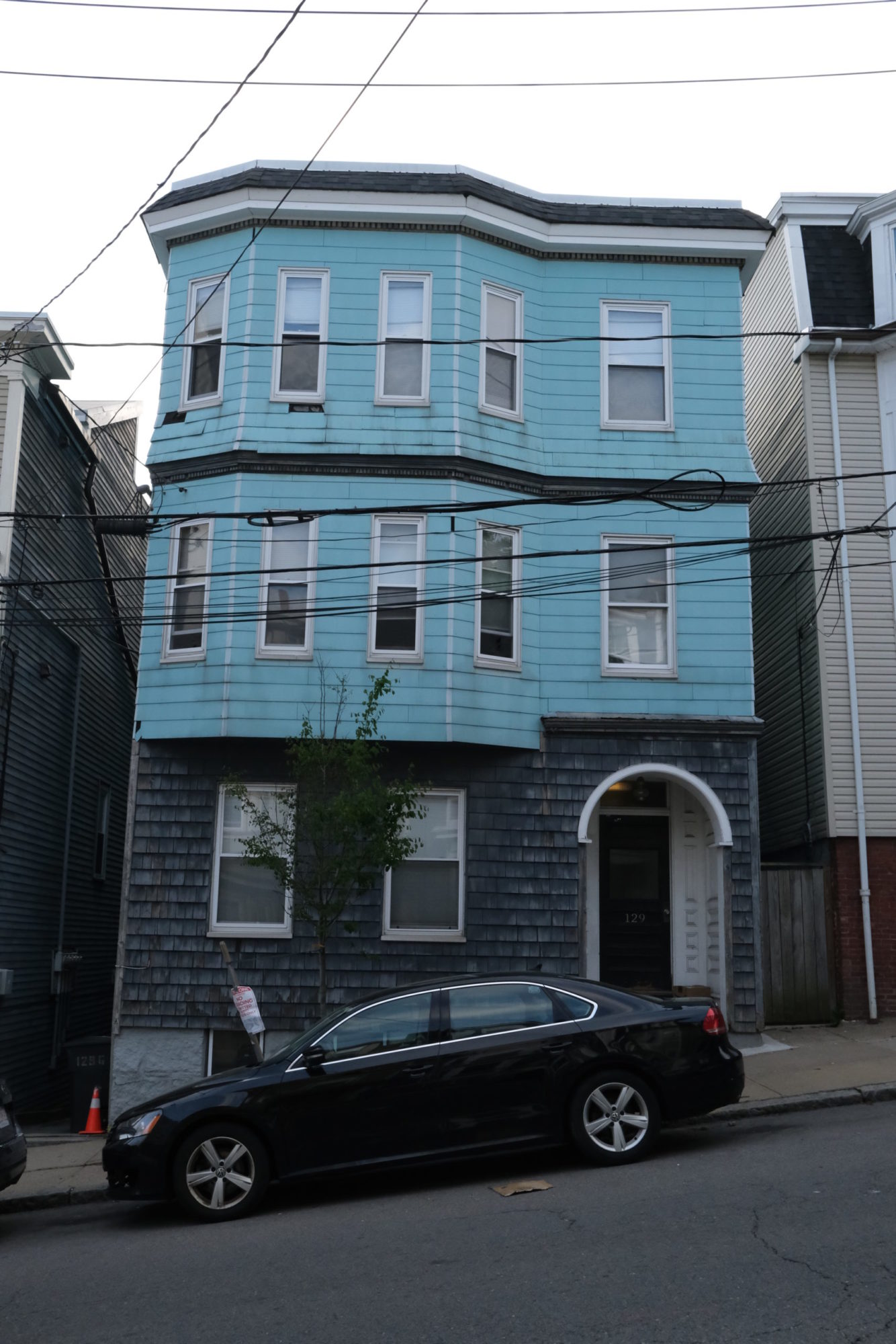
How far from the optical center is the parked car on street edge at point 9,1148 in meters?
8.99

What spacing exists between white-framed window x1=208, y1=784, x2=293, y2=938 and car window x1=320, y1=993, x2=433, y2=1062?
5.01 m

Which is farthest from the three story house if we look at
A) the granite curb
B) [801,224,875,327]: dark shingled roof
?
the granite curb

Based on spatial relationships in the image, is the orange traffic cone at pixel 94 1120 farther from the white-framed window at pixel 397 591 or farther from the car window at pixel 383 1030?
the white-framed window at pixel 397 591

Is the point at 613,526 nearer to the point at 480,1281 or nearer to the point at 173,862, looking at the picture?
the point at 173,862

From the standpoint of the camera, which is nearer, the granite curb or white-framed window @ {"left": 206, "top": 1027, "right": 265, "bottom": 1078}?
the granite curb

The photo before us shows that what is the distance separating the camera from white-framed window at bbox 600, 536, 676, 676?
1506cm

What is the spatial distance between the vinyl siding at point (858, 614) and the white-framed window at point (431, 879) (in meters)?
4.54

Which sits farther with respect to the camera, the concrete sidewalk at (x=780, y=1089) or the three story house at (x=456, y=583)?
the three story house at (x=456, y=583)

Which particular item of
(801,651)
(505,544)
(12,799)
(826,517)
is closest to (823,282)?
(826,517)

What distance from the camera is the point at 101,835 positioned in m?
20.1

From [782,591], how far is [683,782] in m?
4.10

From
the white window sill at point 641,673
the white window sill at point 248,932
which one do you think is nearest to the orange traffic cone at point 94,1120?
the white window sill at point 248,932

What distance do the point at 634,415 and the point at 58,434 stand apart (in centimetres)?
778

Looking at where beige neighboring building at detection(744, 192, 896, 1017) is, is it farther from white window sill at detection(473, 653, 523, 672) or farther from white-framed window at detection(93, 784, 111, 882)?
white-framed window at detection(93, 784, 111, 882)
